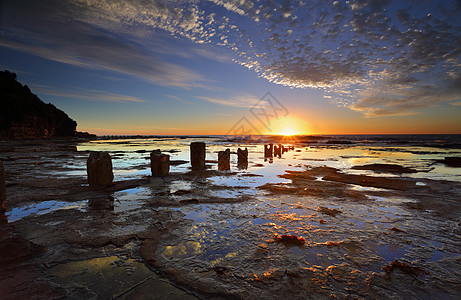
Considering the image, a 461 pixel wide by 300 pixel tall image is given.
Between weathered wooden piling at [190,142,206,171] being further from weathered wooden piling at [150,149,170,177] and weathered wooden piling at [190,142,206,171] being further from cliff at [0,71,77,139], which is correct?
cliff at [0,71,77,139]

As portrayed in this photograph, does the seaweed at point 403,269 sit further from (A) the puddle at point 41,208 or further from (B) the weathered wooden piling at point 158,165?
(B) the weathered wooden piling at point 158,165

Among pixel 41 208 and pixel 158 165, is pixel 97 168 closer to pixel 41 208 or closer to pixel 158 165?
pixel 41 208

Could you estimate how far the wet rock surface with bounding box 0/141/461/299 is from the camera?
2611 millimetres

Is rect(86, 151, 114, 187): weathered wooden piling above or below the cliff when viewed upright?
below

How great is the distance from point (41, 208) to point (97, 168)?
2323 millimetres

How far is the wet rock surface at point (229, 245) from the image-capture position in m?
2.61

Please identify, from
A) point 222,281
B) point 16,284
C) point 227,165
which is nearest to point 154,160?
point 227,165

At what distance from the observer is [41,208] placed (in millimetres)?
5492

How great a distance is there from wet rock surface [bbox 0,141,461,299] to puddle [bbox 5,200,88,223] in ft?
0.09

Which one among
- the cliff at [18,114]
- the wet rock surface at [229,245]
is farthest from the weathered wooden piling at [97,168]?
the cliff at [18,114]

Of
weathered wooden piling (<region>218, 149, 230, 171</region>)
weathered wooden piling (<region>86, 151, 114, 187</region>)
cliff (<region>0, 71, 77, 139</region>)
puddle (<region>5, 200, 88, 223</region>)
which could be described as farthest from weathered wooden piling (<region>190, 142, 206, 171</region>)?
cliff (<region>0, 71, 77, 139</region>)

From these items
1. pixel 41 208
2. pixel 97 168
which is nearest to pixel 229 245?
pixel 41 208

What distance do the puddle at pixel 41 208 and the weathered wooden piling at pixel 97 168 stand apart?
1576 millimetres

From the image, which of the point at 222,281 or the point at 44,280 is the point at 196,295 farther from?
the point at 44,280
